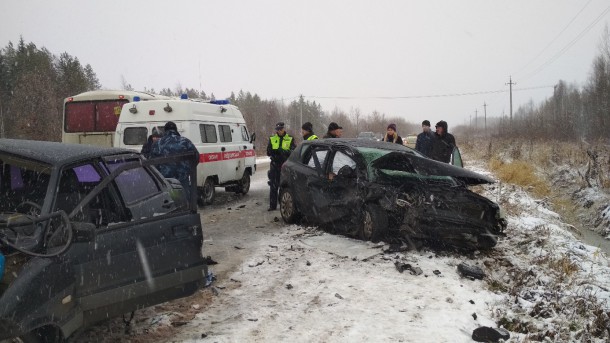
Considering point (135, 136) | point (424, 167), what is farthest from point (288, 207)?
point (135, 136)

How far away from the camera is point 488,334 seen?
3.74 m

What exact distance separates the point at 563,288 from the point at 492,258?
3.40 feet

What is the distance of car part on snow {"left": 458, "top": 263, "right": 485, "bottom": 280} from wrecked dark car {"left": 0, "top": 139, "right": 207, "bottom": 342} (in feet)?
10.5

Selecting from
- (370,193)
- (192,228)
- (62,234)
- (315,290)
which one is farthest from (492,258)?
(62,234)

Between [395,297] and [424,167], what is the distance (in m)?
2.65

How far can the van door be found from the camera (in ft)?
34.9

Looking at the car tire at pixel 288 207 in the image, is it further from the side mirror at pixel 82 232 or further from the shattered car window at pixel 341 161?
the side mirror at pixel 82 232

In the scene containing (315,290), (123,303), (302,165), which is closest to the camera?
(123,303)

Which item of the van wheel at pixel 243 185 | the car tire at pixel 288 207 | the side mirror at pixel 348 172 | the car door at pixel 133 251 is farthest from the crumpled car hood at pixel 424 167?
the van wheel at pixel 243 185

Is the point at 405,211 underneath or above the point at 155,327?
above

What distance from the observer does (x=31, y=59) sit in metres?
48.7

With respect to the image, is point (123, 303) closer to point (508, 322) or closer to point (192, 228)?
point (192, 228)

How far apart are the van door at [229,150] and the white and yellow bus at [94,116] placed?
2346 mm

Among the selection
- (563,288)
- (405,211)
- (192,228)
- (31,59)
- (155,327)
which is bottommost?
(563,288)
